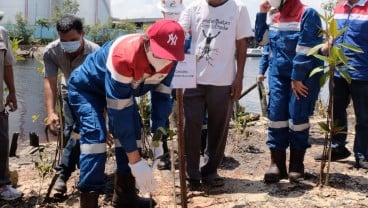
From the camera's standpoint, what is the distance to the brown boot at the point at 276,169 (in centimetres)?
378

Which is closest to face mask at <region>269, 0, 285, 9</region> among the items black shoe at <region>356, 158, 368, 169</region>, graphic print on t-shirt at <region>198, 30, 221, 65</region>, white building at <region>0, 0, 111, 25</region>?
graphic print on t-shirt at <region>198, 30, 221, 65</region>

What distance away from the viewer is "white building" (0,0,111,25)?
71.1 metres

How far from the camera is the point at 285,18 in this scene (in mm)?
3664

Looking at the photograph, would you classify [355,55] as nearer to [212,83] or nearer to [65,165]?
[212,83]

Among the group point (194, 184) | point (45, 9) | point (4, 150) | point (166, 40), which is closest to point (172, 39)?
point (166, 40)

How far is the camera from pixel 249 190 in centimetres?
369

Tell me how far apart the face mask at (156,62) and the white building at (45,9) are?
69.6 m

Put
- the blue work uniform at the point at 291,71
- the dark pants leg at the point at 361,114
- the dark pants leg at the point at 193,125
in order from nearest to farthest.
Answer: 1. the blue work uniform at the point at 291,71
2. the dark pants leg at the point at 193,125
3. the dark pants leg at the point at 361,114

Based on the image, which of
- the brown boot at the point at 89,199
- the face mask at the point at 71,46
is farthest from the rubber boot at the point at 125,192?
the face mask at the point at 71,46

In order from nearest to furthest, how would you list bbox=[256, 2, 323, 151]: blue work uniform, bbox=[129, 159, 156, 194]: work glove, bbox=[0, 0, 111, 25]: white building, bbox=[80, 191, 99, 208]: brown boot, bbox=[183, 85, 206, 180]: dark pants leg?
bbox=[129, 159, 156, 194]: work glove → bbox=[80, 191, 99, 208]: brown boot → bbox=[256, 2, 323, 151]: blue work uniform → bbox=[183, 85, 206, 180]: dark pants leg → bbox=[0, 0, 111, 25]: white building

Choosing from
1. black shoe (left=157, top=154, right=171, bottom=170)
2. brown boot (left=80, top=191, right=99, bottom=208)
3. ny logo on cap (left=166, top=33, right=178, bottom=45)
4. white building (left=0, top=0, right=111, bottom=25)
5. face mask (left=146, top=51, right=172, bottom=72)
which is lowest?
white building (left=0, top=0, right=111, bottom=25)

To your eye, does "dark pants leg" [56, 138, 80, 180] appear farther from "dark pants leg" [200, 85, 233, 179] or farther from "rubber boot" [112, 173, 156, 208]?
"dark pants leg" [200, 85, 233, 179]

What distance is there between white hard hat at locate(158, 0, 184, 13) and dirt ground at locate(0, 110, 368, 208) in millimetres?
1636

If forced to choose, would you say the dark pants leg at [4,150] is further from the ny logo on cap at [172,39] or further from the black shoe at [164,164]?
the ny logo on cap at [172,39]
